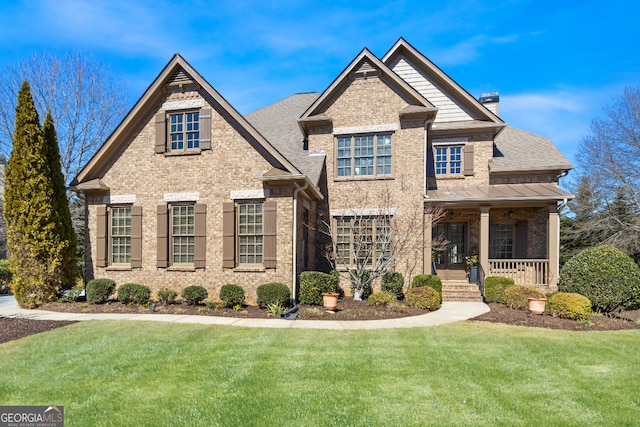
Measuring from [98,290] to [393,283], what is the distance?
10586 millimetres

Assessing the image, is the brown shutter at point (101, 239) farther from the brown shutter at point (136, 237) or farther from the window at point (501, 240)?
the window at point (501, 240)

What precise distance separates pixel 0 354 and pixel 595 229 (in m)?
29.0

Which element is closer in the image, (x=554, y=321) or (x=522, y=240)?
(x=554, y=321)

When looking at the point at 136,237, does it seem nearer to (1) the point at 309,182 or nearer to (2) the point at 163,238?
(2) the point at 163,238

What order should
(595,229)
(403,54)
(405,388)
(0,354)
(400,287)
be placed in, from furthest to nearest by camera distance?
1. (595,229)
2. (403,54)
3. (400,287)
4. (0,354)
5. (405,388)

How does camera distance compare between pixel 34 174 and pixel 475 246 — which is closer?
pixel 34 174

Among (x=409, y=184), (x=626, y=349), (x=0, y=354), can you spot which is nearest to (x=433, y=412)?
(x=626, y=349)

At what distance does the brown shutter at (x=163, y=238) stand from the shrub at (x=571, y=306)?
41.9ft

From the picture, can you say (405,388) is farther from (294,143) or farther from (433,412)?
(294,143)

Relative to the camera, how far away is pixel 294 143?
53.8ft

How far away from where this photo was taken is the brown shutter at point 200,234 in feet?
40.9

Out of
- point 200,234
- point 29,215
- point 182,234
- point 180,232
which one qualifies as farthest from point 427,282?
point 29,215

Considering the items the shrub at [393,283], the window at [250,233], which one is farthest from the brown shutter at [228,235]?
the shrub at [393,283]

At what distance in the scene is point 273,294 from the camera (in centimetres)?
1105
